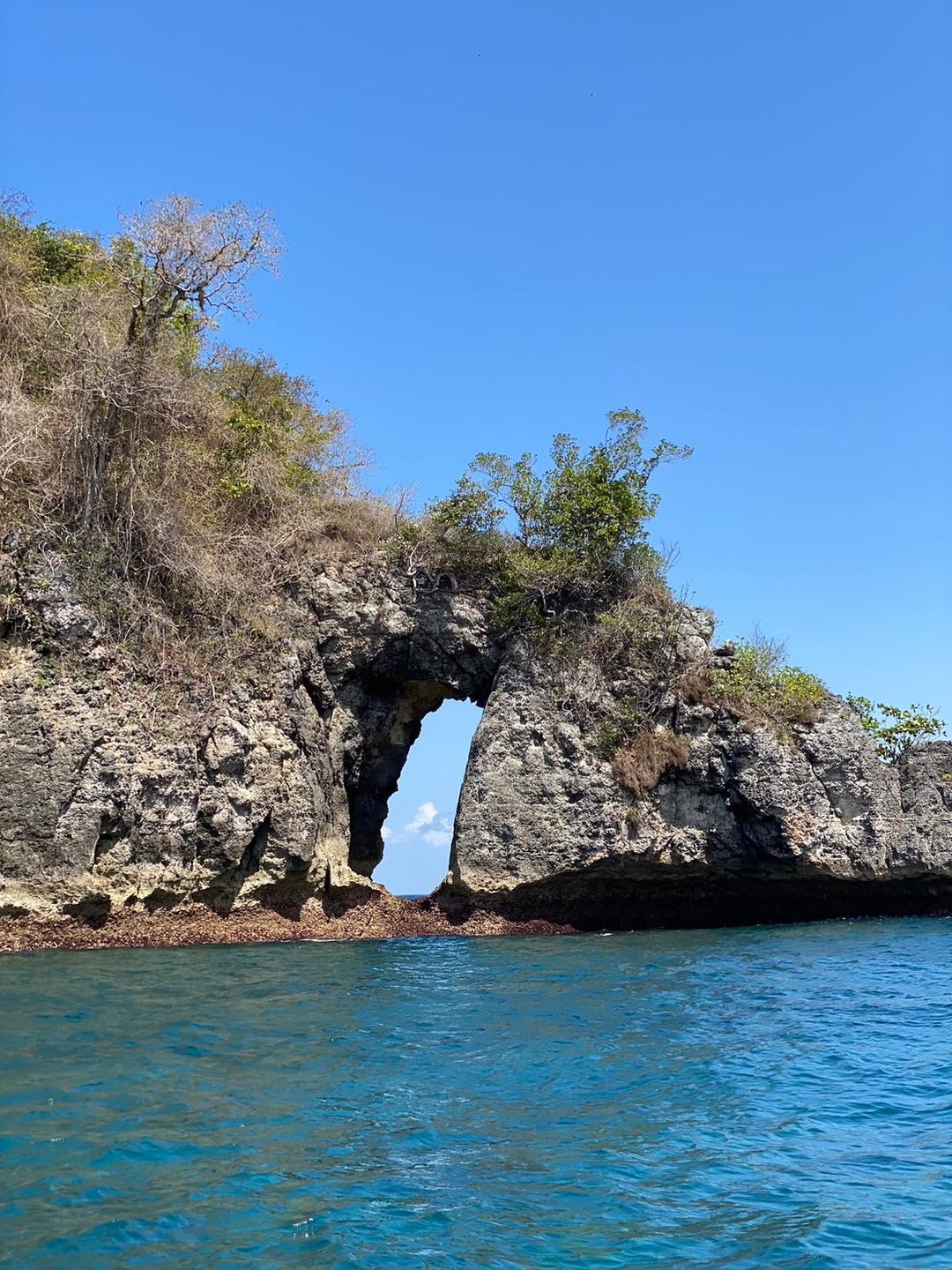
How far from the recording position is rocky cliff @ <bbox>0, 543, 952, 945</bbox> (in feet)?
49.4

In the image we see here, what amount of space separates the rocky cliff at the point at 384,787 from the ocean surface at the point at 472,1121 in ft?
10.7

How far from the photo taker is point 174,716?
16.2 m

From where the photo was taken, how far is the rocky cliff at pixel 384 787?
15.1 metres

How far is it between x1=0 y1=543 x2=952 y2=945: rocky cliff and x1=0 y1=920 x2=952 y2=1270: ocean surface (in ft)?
10.7

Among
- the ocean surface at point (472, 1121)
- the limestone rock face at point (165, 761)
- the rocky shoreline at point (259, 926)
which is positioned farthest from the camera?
the limestone rock face at point (165, 761)

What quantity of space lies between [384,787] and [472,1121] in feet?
53.0

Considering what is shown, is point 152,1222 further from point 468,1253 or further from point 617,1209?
point 617,1209

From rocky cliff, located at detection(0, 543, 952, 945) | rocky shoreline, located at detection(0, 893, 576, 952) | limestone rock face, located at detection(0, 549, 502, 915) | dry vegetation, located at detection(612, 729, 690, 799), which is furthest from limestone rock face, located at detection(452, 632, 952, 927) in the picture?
limestone rock face, located at detection(0, 549, 502, 915)

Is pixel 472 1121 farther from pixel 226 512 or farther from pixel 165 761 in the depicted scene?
pixel 226 512

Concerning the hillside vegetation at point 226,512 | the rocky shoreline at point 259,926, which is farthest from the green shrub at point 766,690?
the rocky shoreline at point 259,926

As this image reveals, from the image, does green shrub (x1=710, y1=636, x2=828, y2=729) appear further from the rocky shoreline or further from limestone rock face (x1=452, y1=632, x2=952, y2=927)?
the rocky shoreline

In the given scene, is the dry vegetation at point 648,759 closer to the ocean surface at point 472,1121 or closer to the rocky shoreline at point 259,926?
the rocky shoreline at point 259,926

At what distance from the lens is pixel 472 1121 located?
673 cm

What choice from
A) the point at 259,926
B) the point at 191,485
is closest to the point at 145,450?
the point at 191,485
